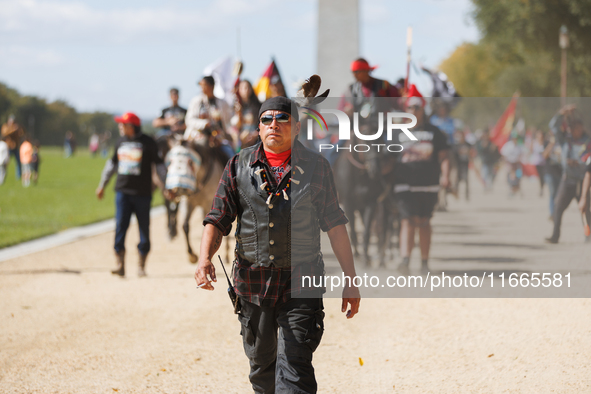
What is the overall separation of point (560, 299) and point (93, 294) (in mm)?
5349

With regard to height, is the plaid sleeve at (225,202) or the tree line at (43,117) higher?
the tree line at (43,117)

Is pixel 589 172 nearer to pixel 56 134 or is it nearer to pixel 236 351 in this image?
pixel 236 351

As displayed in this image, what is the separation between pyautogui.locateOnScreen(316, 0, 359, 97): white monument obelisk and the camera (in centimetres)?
1474

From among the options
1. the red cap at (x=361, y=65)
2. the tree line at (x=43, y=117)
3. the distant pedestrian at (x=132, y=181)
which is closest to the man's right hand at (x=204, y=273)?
the distant pedestrian at (x=132, y=181)

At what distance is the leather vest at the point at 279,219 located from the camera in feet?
12.4

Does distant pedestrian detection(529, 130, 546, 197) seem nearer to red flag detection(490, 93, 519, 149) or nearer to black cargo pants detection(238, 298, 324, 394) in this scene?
red flag detection(490, 93, 519, 149)

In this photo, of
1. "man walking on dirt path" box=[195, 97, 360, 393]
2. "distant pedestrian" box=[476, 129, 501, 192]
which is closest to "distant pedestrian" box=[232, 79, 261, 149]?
"man walking on dirt path" box=[195, 97, 360, 393]

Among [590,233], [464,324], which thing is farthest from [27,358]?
[590,233]

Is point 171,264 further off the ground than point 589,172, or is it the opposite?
point 589,172

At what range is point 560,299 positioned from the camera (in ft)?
25.2

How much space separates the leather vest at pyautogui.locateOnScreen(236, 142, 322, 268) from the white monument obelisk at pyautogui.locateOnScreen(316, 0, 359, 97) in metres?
11.0

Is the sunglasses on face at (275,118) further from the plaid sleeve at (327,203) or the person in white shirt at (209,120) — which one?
the person in white shirt at (209,120)

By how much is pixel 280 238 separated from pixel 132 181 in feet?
19.2

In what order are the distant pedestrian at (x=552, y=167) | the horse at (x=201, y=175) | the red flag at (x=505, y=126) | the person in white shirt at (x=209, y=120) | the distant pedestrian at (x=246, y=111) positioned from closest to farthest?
1. the horse at (x=201, y=175)
2. the distant pedestrian at (x=246, y=111)
3. the person in white shirt at (x=209, y=120)
4. the distant pedestrian at (x=552, y=167)
5. the red flag at (x=505, y=126)
